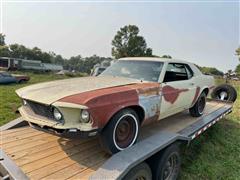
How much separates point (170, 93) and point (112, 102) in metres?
1.42

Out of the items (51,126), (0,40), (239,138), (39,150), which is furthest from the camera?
(0,40)

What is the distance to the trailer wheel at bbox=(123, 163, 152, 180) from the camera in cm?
242

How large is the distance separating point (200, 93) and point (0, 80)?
15885 mm

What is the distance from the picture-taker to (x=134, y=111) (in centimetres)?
306

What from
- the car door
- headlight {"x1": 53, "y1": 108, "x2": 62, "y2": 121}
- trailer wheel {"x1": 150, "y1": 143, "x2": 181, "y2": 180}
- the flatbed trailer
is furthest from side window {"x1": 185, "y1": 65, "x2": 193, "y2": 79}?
headlight {"x1": 53, "y1": 108, "x2": 62, "y2": 121}

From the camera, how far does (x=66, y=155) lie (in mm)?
2854

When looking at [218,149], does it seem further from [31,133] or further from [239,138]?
[31,133]

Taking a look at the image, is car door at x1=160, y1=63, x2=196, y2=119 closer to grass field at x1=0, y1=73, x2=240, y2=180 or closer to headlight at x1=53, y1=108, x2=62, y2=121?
grass field at x1=0, y1=73, x2=240, y2=180

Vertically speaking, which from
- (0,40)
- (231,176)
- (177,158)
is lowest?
(231,176)

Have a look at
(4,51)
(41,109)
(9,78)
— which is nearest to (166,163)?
(41,109)

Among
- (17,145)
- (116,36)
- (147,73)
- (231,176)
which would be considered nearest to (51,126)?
(17,145)

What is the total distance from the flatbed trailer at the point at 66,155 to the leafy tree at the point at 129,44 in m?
41.5

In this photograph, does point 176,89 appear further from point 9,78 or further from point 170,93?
point 9,78

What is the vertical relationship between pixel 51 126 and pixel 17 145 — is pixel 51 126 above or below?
above
